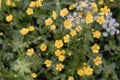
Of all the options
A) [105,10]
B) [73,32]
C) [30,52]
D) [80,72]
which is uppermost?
[105,10]

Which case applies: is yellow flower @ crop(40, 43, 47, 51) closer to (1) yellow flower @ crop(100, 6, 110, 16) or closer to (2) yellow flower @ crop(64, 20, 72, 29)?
(2) yellow flower @ crop(64, 20, 72, 29)

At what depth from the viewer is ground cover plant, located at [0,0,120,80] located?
2.30 meters

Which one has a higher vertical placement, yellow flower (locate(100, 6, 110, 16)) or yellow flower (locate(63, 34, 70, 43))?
yellow flower (locate(100, 6, 110, 16))

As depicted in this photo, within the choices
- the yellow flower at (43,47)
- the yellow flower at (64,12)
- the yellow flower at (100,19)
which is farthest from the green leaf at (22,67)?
the yellow flower at (100,19)

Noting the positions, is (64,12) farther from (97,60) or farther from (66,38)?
(97,60)

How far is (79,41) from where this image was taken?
7.63ft

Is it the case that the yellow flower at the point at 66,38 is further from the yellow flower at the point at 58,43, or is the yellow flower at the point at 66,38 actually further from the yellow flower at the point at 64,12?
the yellow flower at the point at 64,12

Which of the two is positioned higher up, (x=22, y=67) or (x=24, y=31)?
(x=24, y=31)

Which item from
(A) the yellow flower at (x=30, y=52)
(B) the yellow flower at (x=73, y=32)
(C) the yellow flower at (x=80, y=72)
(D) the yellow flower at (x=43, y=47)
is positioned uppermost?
(B) the yellow flower at (x=73, y=32)

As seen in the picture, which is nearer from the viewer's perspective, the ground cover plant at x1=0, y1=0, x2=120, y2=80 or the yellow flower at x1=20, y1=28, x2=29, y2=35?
the ground cover plant at x1=0, y1=0, x2=120, y2=80

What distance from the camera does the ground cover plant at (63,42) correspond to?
90.7 inches

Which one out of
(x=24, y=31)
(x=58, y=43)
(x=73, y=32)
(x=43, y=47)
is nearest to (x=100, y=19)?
(x=73, y=32)

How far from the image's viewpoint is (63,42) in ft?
7.90

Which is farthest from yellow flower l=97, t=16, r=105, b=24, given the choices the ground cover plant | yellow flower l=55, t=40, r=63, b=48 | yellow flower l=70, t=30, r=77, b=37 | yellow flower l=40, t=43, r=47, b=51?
yellow flower l=40, t=43, r=47, b=51
